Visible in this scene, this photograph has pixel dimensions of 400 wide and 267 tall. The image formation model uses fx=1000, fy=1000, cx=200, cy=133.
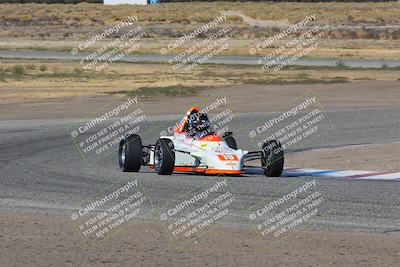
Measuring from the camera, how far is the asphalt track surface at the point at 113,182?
13984 mm

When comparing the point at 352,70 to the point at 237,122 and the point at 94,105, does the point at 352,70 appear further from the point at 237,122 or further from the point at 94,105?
the point at 237,122

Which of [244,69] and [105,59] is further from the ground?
[105,59]

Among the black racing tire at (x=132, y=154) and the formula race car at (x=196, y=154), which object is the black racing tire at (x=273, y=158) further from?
the black racing tire at (x=132, y=154)

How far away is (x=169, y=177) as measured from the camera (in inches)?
720

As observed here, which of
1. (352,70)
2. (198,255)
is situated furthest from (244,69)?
(198,255)

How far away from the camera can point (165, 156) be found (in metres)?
18.2

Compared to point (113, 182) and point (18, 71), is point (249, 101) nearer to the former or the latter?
point (18, 71)

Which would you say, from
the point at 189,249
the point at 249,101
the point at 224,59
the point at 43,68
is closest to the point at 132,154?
the point at 189,249

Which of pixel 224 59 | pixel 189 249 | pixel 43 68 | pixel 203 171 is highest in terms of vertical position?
pixel 43 68

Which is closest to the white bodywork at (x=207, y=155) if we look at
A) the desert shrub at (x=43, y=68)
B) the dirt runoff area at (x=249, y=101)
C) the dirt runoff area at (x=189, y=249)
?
the dirt runoff area at (x=189, y=249)

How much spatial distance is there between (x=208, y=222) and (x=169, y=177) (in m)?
4.87

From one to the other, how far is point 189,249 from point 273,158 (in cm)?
661

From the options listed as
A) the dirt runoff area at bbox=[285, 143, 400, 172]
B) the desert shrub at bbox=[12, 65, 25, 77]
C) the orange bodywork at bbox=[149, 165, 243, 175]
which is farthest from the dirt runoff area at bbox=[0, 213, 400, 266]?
the desert shrub at bbox=[12, 65, 25, 77]

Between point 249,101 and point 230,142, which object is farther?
point 249,101
